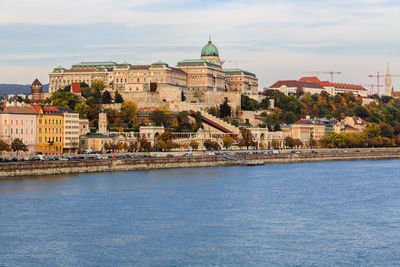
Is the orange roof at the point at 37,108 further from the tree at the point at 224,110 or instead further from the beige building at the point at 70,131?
the tree at the point at 224,110

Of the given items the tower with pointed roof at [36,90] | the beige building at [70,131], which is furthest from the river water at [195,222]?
the tower with pointed roof at [36,90]

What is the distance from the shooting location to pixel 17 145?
2354 inches

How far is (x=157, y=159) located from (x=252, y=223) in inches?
1164

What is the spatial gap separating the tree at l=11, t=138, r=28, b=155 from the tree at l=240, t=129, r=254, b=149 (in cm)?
3037

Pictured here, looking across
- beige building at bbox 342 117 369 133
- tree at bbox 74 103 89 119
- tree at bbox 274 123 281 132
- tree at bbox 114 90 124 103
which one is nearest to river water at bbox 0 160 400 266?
tree at bbox 74 103 89 119

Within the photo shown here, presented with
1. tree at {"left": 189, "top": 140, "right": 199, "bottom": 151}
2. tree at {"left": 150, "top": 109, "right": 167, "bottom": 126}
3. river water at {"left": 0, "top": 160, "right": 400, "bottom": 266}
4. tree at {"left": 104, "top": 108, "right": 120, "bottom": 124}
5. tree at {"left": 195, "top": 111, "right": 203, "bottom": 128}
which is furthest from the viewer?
tree at {"left": 195, "top": 111, "right": 203, "bottom": 128}

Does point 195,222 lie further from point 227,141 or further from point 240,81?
point 240,81

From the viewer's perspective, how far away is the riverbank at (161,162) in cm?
5059

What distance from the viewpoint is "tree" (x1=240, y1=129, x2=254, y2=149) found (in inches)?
3378

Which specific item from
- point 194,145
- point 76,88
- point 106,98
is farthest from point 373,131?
point 76,88

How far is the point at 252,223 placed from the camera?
33906 millimetres

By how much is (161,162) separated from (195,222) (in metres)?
29.2

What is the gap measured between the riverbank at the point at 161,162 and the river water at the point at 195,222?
1.58 m

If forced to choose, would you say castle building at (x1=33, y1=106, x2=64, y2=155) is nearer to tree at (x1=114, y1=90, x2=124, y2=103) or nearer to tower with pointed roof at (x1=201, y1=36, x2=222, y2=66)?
tree at (x1=114, y1=90, x2=124, y2=103)
